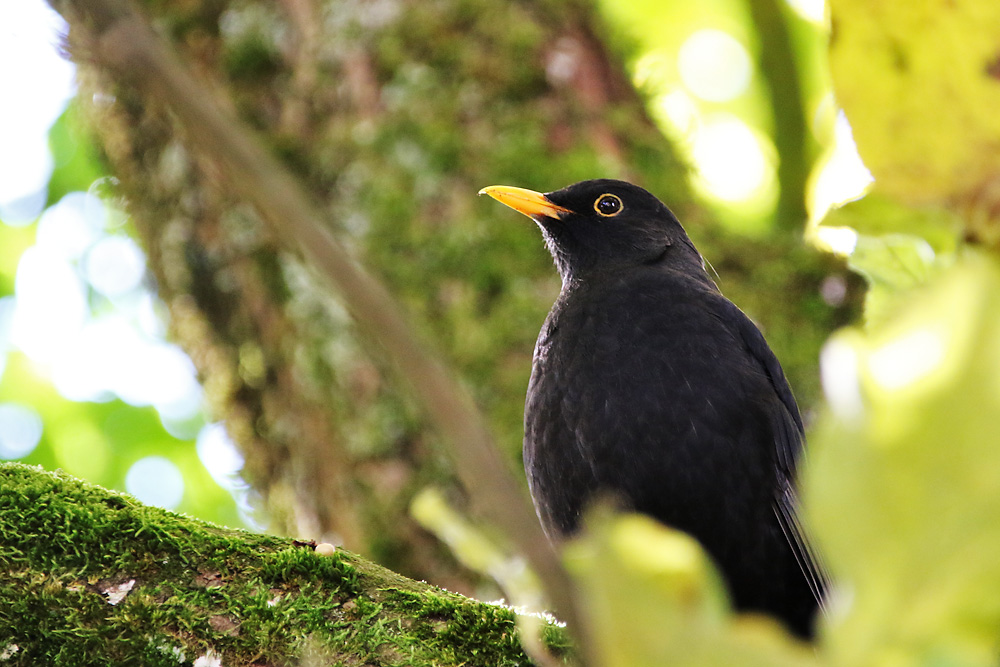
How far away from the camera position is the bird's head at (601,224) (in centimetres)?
379

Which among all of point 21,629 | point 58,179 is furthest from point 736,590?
point 58,179

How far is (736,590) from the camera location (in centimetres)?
296

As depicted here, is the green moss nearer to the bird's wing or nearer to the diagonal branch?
A: the bird's wing

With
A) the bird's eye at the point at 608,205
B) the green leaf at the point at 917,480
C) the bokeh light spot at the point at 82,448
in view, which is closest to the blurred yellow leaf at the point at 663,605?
the green leaf at the point at 917,480

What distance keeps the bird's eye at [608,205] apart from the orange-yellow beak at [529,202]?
129mm

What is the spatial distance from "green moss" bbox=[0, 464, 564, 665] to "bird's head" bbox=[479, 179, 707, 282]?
185cm

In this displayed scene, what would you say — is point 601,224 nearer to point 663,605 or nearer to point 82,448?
point 663,605

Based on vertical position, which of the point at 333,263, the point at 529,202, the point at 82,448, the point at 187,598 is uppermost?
the point at 529,202

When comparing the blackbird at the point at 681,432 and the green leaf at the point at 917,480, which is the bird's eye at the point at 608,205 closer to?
the blackbird at the point at 681,432

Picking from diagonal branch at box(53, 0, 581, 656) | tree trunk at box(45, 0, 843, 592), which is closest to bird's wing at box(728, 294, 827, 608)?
tree trunk at box(45, 0, 843, 592)

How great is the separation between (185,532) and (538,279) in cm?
257

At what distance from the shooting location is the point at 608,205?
3924 mm

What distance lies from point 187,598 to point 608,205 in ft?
8.16

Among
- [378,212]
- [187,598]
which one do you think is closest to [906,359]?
[187,598]
